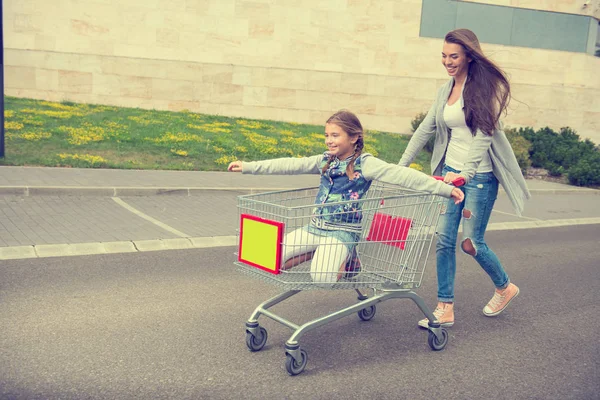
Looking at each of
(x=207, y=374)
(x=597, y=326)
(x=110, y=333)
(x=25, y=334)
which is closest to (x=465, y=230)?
(x=597, y=326)

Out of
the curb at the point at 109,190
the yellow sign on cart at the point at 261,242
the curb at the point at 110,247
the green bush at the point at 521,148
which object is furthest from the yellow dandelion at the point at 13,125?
the green bush at the point at 521,148

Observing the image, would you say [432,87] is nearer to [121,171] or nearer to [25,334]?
[121,171]

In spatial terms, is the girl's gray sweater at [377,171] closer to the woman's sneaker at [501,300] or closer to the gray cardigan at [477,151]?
the gray cardigan at [477,151]

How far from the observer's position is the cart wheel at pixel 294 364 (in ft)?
13.1

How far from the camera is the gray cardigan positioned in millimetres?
4855

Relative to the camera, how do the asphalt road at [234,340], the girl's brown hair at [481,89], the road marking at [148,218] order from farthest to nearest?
the road marking at [148,218] → the girl's brown hair at [481,89] → the asphalt road at [234,340]

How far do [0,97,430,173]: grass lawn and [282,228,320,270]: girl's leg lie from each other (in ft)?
29.5

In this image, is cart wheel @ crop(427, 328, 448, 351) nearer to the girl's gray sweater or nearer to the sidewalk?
the girl's gray sweater

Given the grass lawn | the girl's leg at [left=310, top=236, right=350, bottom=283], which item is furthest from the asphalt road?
the grass lawn

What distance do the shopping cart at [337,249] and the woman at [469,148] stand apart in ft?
1.61

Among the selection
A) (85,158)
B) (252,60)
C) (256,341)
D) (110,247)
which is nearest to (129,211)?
(110,247)

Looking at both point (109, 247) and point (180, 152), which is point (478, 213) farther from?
point (180, 152)

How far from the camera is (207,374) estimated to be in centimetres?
397

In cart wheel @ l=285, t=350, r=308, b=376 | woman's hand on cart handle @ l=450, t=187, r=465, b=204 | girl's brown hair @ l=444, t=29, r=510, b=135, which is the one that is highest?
girl's brown hair @ l=444, t=29, r=510, b=135
